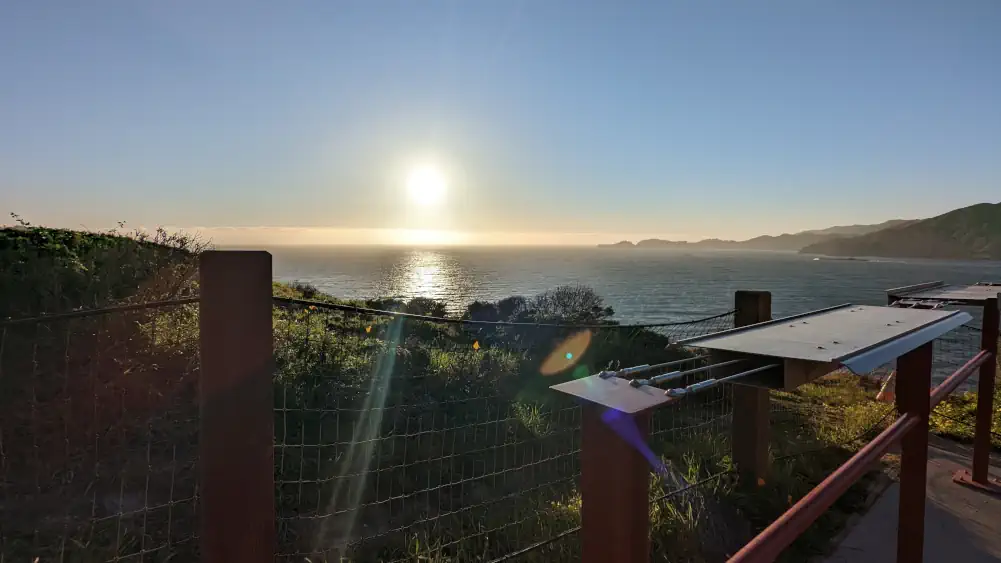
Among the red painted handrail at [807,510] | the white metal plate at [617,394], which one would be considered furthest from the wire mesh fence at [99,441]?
the red painted handrail at [807,510]

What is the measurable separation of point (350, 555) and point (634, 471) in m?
2.69

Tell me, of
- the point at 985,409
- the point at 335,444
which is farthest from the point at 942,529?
the point at 335,444

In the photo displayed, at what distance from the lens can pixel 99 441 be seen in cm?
352

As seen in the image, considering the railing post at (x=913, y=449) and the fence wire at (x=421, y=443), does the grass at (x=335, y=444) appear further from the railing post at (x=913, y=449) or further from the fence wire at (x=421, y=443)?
the railing post at (x=913, y=449)

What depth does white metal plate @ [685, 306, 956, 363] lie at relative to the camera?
1.17 meters

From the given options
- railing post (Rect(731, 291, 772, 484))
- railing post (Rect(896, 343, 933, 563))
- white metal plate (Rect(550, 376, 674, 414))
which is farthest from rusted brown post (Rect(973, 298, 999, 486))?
white metal plate (Rect(550, 376, 674, 414))

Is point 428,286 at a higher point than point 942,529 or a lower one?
lower

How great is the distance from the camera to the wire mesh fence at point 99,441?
283 centimetres

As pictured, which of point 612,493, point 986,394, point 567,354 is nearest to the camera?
point 612,493

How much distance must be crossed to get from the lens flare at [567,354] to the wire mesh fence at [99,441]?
12.5 ft

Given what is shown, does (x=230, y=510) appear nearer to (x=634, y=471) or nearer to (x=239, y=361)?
(x=239, y=361)

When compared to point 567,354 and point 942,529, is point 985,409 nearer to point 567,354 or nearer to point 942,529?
point 942,529

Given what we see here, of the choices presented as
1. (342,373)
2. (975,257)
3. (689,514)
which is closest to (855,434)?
(689,514)

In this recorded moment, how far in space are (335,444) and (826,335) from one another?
9.14ft
